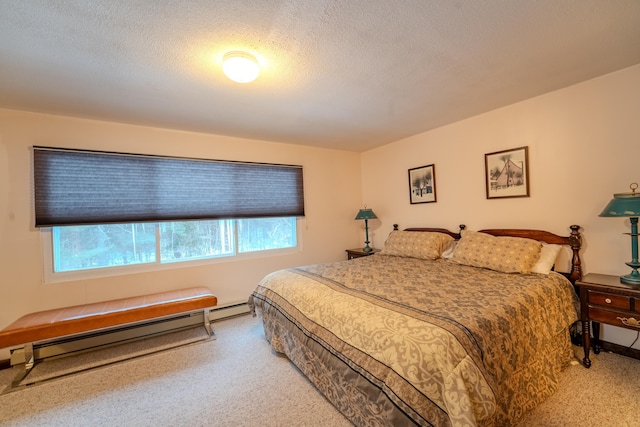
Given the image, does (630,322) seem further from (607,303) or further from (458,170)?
(458,170)

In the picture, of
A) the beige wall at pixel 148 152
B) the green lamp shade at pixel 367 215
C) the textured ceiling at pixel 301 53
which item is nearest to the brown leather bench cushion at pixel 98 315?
the beige wall at pixel 148 152

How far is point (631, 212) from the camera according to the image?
6.07 feet

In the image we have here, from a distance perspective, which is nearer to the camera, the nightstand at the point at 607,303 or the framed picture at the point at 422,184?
the nightstand at the point at 607,303

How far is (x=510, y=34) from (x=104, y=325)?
3.74 m

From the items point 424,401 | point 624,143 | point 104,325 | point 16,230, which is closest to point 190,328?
point 104,325

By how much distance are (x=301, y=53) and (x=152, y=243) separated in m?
2.64

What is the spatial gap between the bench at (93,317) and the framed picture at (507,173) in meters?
3.28

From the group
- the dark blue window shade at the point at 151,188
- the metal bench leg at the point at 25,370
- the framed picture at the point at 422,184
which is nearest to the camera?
the metal bench leg at the point at 25,370

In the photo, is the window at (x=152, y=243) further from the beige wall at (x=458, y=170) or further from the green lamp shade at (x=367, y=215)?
the green lamp shade at (x=367, y=215)

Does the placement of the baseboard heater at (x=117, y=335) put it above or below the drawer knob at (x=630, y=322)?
below

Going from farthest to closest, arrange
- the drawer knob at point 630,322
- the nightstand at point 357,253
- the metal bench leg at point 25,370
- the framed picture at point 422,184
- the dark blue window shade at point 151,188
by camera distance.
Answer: the nightstand at point 357,253
the framed picture at point 422,184
the dark blue window shade at point 151,188
the metal bench leg at point 25,370
the drawer knob at point 630,322

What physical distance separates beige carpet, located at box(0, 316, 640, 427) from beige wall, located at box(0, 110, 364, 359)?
0.76 meters

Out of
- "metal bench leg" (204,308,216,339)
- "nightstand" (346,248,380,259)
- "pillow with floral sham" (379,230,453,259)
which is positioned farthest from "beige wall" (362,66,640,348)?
"metal bench leg" (204,308,216,339)

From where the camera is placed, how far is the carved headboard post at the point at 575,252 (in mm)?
2322
